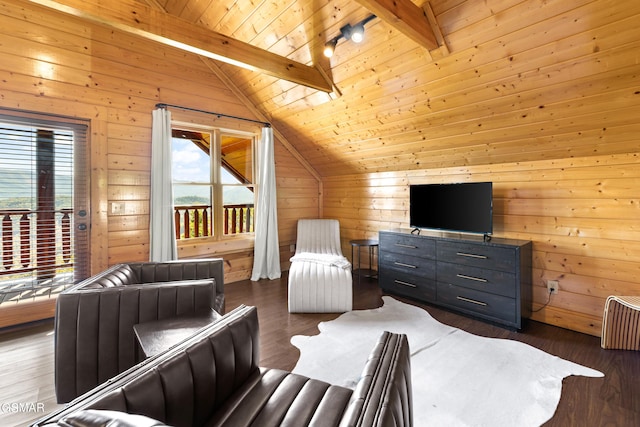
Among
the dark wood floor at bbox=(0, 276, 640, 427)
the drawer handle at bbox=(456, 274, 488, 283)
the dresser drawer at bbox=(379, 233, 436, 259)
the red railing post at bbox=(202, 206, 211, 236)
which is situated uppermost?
the red railing post at bbox=(202, 206, 211, 236)

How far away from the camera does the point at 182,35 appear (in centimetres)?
249

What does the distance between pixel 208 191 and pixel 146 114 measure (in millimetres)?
1174

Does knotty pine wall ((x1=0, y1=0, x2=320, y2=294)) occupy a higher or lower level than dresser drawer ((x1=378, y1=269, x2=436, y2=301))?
higher

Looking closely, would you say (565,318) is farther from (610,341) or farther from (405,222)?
(405,222)

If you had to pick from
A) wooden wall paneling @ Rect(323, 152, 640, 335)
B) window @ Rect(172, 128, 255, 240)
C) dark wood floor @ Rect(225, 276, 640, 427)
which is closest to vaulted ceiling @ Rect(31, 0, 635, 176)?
wooden wall paneling @ Rect(323, 152, 640, 335)

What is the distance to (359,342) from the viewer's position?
254cm

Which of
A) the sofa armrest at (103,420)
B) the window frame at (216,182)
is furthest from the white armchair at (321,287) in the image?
the sofa armrest at (103,420)

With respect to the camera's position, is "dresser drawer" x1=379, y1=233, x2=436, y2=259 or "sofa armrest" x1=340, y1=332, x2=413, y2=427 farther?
"dresser drawer" x1=379, y1=233, x2=436, y2=259

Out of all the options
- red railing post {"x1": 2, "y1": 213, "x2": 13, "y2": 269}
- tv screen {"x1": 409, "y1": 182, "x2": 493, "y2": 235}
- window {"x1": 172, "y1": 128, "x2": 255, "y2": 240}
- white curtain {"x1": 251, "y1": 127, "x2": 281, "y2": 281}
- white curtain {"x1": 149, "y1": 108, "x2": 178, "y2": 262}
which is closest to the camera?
red railing post {"x1": 2, "y1": 213, "x2": 13, "y2": 269}

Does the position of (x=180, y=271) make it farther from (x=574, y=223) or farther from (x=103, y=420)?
(x=574, y=223)

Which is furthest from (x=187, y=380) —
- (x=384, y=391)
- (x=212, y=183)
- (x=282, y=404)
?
(x=212, y=183)

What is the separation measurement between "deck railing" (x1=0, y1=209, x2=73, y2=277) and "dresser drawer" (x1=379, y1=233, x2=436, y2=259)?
3407 millimetres

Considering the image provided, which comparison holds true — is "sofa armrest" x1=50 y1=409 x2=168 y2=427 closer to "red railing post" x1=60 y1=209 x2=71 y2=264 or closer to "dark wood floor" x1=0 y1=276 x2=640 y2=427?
"dark wood floor" x1=0 y1=276 x2=640 y2=427

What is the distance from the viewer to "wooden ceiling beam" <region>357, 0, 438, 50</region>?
1950 mm
